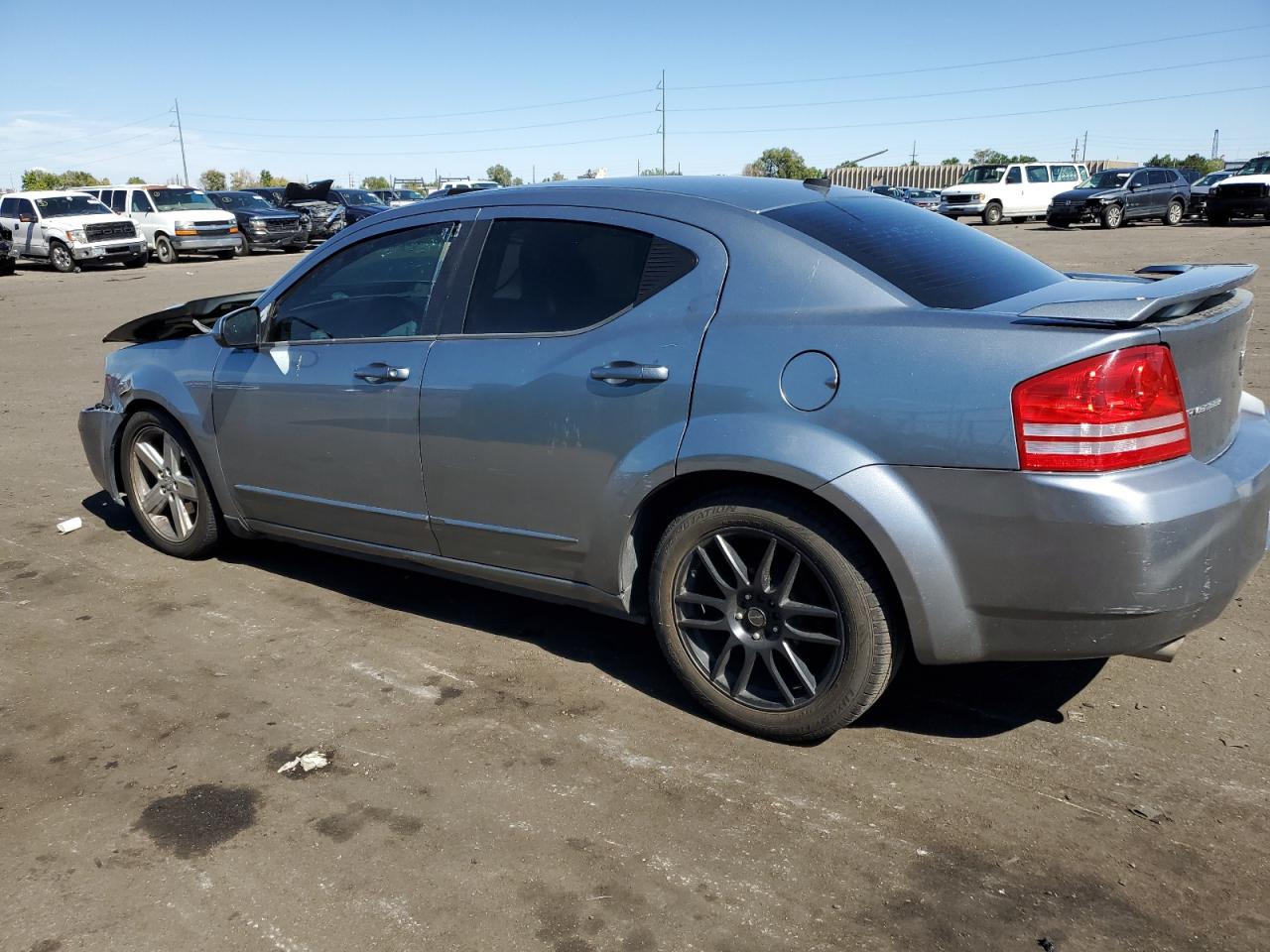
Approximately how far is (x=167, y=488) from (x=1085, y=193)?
33.5 m

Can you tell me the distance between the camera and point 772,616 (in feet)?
10.8

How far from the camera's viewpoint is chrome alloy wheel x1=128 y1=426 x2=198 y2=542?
507 cm

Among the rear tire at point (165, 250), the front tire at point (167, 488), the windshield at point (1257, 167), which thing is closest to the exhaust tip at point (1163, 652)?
the front tire at point (167, 488)

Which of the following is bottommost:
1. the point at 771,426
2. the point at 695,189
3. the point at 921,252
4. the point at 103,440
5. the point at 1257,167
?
the point at 103,440

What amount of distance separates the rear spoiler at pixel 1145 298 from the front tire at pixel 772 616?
0.87m

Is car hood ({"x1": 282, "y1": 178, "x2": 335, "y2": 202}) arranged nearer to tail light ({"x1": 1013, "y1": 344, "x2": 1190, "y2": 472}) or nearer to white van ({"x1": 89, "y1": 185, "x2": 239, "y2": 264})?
white van ({"x1": 89, "y1": 185, "x2": 239, "y2": 264})

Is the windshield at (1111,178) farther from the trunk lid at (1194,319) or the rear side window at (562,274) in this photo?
the rear side window at (562,274)

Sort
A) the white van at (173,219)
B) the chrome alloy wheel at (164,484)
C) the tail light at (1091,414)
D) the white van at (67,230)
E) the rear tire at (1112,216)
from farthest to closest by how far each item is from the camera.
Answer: the rear tire at (1112,216), the white van at (173,219), the white van at (67,230), the chrome alloy wheel at (164,484), the tail light at (1091,414)

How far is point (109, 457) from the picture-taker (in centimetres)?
540

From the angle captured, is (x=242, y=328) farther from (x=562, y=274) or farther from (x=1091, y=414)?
(x=1091, y=414)

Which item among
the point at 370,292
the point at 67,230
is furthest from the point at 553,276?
the point at 67,230

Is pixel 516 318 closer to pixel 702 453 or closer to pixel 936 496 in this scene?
pixel 702 453

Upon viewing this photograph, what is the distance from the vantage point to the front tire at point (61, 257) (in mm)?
26609

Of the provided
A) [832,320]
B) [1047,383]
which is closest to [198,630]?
[832,320]
